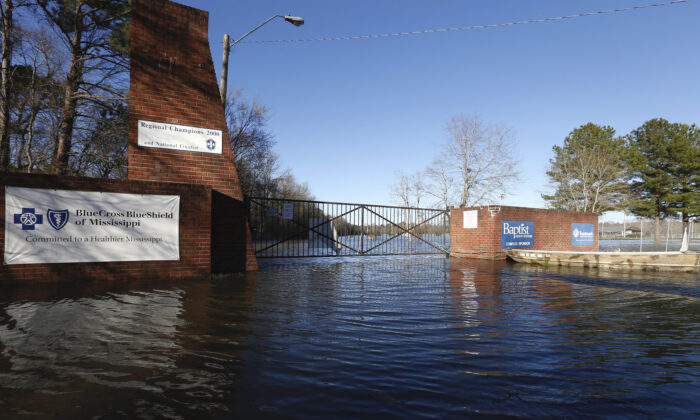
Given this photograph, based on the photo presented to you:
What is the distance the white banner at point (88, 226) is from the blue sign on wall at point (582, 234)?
18.6 metres

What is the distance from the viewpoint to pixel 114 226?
7.45 m

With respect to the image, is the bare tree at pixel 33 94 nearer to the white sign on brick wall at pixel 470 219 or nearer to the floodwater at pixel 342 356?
the floodwater at pixel 342 356

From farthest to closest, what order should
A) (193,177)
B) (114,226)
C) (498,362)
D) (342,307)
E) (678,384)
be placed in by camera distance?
1. (193,177)
2. (114,226)
3. (342,307)
4. (498,362)
5. (678,384)

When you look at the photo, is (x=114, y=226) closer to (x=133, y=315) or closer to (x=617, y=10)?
(x=133, y=315)

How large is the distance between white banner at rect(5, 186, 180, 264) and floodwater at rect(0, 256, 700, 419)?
1.00m

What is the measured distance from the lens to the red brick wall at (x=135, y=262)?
21.8ft

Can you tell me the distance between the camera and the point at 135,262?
7582 millimetres

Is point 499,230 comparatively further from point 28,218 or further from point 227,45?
point 28,218

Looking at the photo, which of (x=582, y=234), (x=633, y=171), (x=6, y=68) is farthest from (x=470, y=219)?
(x=633, y=171)

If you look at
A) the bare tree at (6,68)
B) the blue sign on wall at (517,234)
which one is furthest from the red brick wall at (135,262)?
the blue sign on wall at (517,234)

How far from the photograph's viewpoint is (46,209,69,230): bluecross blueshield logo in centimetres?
691

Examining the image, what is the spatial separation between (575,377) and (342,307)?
3127 millimetres

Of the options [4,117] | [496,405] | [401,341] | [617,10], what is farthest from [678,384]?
[4,117]

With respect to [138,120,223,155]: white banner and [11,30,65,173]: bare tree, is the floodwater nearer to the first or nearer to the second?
[138,120,223,155]: white banner
